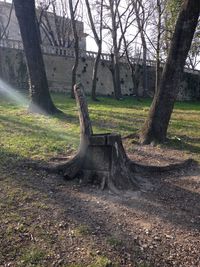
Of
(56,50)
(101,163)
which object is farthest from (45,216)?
(56,50)

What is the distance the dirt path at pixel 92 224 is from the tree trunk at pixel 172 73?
7.50 feet

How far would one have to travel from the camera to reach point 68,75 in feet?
71.2

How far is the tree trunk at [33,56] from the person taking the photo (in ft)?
30.7

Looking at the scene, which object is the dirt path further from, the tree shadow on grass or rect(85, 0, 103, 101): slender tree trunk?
rect(85, 0, 103, 101): slender tree trunk

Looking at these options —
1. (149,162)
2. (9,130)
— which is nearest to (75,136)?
(9,130)

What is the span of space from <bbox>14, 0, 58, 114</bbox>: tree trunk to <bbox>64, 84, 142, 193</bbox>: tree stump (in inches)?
204

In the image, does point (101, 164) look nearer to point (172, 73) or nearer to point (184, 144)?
point (172, 73)

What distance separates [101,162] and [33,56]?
6.00m

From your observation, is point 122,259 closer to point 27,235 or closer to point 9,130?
point 27,235

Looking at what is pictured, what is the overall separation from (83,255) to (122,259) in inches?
14.2

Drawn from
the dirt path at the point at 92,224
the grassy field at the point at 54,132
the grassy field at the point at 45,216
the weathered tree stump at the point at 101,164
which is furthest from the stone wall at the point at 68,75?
the dirt path at the point at 92,224

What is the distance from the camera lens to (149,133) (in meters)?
7.10

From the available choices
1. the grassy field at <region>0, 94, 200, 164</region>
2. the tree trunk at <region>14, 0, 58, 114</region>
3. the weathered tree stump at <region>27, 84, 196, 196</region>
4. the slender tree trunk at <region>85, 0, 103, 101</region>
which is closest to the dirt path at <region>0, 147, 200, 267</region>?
the weathered tree stump at <region>27, 84, 196, 196</region>

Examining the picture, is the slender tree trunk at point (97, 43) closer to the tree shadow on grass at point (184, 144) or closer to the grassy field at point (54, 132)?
the grassy field at point (54, 132)
